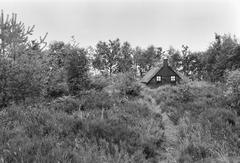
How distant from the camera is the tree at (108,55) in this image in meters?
56.3

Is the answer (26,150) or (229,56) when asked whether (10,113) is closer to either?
(26,150)

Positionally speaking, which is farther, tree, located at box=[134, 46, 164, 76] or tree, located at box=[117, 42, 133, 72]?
tree, located at box=[134, 46, 164, 76]

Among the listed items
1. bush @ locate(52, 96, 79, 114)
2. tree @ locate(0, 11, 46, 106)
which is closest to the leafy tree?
bush @ locate(52, 96, 79, 114)

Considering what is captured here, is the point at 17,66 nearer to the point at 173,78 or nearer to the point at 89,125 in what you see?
the point at 89,125

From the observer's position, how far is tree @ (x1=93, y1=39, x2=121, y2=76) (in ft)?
185

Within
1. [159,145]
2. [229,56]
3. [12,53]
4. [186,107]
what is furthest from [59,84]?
[229,56]

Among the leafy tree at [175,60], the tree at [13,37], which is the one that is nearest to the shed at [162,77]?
the leafy tree at [175,60]

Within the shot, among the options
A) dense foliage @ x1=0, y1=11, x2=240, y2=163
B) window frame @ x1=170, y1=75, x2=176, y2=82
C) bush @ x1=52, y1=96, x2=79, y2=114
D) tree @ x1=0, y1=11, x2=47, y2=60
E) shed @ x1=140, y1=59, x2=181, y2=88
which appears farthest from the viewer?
window frame @ x1=170, y1=75, x2=176, y2=82

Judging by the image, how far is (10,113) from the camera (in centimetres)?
609

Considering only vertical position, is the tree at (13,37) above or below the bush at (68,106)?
above

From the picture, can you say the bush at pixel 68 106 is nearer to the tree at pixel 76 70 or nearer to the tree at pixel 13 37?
the tree at pixel 13 37

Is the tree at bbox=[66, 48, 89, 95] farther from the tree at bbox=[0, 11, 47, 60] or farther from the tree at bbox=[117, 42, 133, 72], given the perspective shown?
the tree at bbox=[117, 42, 133, 72]

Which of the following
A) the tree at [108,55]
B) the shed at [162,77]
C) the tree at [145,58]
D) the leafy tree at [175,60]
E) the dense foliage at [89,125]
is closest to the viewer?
the dense foliage at [89,125]

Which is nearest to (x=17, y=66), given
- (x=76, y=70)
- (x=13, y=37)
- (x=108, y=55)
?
(x=13, y=37)
